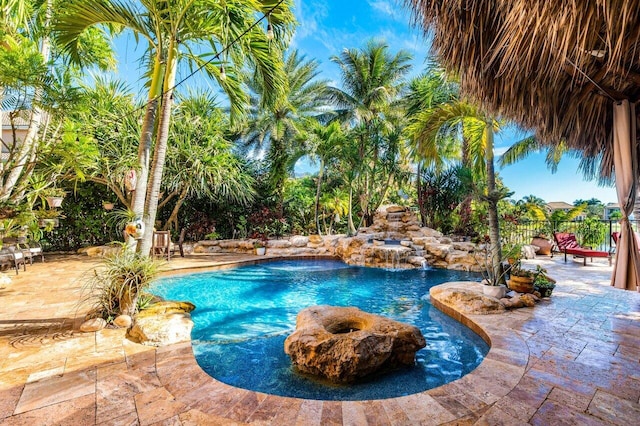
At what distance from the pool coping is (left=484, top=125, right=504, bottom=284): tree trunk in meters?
2.20

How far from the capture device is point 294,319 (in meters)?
4.88

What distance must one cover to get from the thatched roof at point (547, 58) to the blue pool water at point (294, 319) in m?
3.11

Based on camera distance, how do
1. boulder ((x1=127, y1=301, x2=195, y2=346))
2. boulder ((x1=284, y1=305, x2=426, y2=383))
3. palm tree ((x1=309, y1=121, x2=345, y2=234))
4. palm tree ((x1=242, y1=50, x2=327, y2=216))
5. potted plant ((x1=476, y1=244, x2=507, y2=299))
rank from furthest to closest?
1. palm tree ((x1=242, y1=50, x2=327, y2=216))
2. palm tree ((x1=309, y1=121, x2=345, y2=234))
3. potted plant ((x1=476, y1=244, x2=507, y2=299))
4. boulder ((x1=127, y1=301, x2=195, y2=346))
5. boulder ((x1=284, y1=305, x2=426, y2=383))

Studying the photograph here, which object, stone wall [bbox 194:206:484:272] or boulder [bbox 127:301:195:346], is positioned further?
stone wall [bbox 194:206:484:272]

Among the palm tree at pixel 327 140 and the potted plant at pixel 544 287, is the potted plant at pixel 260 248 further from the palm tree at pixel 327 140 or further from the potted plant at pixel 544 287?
the potted plant at pixel 544 287

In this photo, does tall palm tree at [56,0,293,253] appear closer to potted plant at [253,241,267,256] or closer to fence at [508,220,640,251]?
potted plant at [253,241,267,256]

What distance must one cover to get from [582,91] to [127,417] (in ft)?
18.2

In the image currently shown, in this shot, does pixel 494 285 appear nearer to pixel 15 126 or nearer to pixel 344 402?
pixel 344 402

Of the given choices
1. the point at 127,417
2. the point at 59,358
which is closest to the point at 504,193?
the point at 127,417

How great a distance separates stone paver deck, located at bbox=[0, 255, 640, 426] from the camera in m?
2.00

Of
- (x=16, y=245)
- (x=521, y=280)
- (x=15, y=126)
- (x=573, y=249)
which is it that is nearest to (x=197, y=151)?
(x=16, y=245)

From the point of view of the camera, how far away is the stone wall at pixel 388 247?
895 centimetres

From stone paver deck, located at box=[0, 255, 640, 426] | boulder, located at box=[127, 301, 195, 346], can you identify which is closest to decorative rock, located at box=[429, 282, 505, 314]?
stone paver deck, located at box=[0, 255, 640, 426]

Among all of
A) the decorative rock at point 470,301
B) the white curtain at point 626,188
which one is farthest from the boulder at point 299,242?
the white curtain at point 626,188
